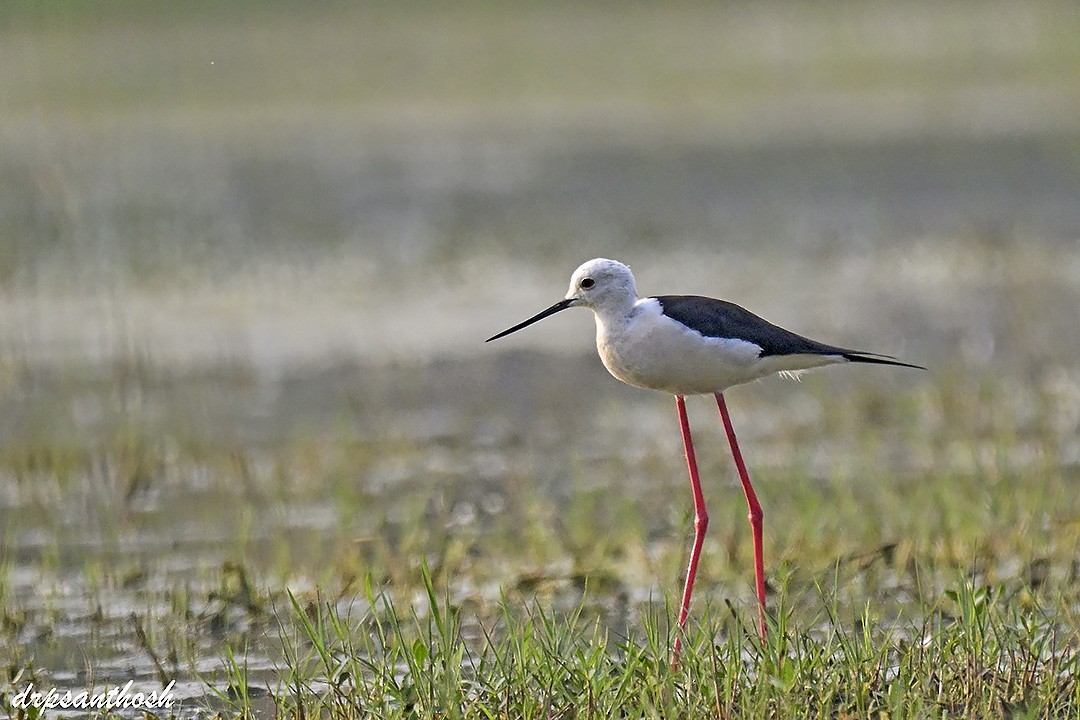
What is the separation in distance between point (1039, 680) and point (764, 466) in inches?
127

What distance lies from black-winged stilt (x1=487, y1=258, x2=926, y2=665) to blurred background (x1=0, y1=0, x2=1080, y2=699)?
1.49 ft

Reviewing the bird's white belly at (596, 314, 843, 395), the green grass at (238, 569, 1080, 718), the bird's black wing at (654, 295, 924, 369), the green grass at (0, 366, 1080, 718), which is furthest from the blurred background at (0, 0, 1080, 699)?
the green grass at (238, 569, 1080, 718)

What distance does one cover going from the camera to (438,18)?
3167 centimetres

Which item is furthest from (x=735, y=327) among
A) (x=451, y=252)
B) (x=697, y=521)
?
(x=451, y=252)

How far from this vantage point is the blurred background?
784 cm

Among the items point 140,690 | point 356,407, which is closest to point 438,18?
point 356,407

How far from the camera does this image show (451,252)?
48.5ft

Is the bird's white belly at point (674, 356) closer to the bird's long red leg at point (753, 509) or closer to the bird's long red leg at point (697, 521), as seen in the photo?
the bird's long red leg at point (753, 509)

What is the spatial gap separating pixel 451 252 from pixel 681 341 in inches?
384

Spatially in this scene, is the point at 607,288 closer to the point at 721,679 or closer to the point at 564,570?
the point at 721,679

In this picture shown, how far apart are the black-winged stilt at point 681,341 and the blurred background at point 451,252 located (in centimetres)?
45

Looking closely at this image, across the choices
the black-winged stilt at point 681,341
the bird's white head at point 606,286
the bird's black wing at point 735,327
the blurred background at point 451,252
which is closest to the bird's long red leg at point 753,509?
the black-winged stilt at point 681,341

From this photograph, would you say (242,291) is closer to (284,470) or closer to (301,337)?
(301,337)

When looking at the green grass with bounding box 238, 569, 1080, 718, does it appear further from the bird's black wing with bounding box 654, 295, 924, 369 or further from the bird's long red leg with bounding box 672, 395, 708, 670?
Answer: the bird's black wing with bounding box 654, 295, 924, 369
